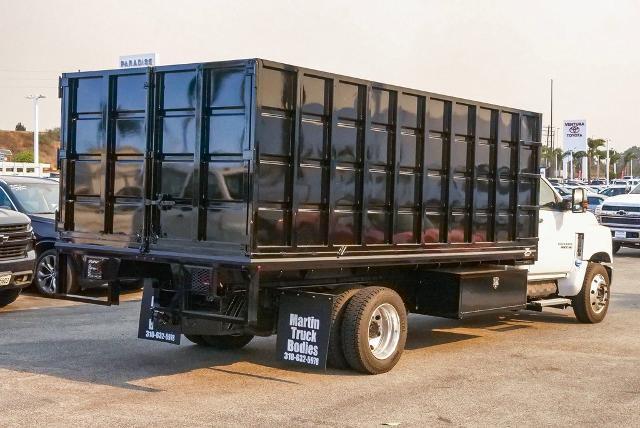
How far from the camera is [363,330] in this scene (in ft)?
28.4

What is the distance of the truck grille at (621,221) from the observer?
2527 cm

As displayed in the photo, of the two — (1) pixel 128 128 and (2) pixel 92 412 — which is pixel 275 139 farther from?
(2) pixel 92 412

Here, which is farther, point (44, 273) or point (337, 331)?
point (44, 273)

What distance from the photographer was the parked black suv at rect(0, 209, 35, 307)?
12641 mm

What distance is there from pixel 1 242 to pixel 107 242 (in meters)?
4.38

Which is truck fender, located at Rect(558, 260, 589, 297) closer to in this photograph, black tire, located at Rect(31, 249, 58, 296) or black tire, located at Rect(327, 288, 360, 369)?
black tire, located at Rect(327, 288, 360, 369)

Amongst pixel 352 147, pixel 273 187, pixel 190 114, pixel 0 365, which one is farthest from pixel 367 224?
pixel 0 365

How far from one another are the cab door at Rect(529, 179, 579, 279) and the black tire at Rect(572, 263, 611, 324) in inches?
14.9

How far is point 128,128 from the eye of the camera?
8.79m

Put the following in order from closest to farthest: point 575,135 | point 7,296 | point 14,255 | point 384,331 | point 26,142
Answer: point 384,331 < point 14,255 < point 7,296 < point 575,135 < point 26,142

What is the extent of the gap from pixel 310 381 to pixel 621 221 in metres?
18.9

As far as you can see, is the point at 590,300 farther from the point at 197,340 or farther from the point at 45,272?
the point at 45,272

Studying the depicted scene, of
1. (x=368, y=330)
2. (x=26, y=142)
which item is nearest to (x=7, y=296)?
(x=368, y=330)

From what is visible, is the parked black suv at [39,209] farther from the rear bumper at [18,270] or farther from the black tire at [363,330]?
the black tire at [363,330]
